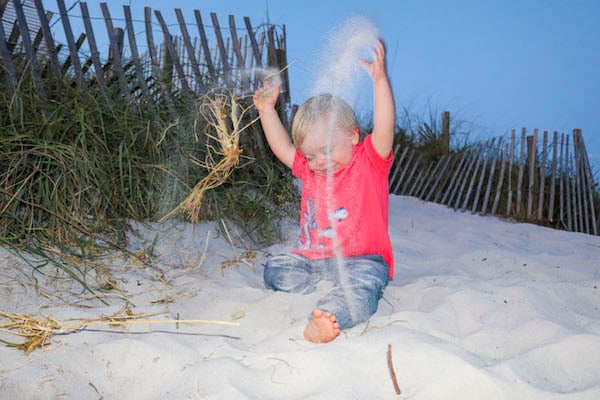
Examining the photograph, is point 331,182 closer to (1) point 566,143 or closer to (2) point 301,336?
(2) point 301,336

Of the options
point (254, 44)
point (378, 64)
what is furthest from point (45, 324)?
point (254, 44)

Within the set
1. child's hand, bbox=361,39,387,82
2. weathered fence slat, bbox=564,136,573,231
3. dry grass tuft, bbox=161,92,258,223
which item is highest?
child's hand, bbox=361,39,387,82

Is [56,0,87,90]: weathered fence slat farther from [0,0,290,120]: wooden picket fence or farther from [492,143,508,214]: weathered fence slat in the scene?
[492,143,508,214]: weathered fence slat

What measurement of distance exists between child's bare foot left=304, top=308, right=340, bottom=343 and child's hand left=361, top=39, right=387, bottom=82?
3.08ft

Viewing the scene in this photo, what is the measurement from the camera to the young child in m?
2.44

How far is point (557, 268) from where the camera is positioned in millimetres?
3211

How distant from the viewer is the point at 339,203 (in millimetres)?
→ 2602

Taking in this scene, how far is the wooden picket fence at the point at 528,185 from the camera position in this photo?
6.32 meters

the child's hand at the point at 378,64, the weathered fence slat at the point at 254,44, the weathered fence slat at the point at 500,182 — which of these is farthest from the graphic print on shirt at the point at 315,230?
the weathered fence slat at the point at 500,182

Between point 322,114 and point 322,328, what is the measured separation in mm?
953

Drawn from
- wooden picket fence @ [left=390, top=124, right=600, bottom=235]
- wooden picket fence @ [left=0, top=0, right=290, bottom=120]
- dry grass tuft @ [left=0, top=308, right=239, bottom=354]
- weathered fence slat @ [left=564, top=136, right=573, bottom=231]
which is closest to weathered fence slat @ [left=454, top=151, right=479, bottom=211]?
wooden picket fence @ [left=390, top=124, right=600, bottom=235]

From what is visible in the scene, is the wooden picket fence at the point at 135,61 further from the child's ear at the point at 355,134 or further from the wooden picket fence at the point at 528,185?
the wooden picket fence at the point at 528,185

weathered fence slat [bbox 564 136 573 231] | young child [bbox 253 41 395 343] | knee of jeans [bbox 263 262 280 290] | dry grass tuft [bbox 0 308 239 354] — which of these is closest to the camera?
dry grass tuft [bbox 0 308 239 354]

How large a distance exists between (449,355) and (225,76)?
8.89 ft
